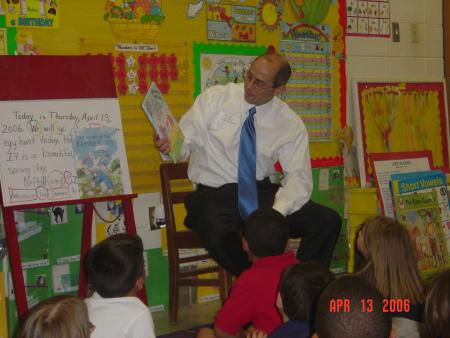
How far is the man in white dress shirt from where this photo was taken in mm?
3107

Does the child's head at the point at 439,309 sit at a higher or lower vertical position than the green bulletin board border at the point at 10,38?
lower

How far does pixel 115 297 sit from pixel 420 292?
115cm

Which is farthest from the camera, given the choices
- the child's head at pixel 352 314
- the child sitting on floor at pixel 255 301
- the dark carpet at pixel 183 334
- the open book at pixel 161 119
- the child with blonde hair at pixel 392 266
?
the dark carpet at pixel 183 334

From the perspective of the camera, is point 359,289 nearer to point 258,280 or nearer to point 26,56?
point 258,280

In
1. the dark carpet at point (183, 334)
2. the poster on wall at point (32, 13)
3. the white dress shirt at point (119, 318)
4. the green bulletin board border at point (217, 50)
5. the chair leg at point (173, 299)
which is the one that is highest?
the poster on wall at point (32, 13)

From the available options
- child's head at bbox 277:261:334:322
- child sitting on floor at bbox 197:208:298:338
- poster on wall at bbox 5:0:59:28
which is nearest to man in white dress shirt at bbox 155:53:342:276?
child sitting on floor at bbox 197:208:298:338

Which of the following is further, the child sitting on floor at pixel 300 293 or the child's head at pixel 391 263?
the child's head at pixel 391 263

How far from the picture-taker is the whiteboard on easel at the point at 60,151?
113 inches

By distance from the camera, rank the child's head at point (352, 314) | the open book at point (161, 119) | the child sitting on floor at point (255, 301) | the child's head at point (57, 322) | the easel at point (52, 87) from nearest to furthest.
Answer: the child's head at point (352, 314) → the child's head at point (57, 322) → the child sitting on floor at point (255, 301) → the open book at point (161, 119) → the easel at point (52, 87)

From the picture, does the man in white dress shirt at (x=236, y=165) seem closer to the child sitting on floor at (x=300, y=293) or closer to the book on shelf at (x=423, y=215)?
the book on shelf at (x=423, y=215)

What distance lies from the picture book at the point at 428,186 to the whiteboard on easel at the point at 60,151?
1789mm

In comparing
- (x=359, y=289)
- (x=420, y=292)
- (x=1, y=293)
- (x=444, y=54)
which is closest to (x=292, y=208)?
(x=420, y=292)

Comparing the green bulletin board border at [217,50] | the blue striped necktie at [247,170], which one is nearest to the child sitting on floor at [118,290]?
the blue striped necktie at [247,170]

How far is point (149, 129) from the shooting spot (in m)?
3.69
